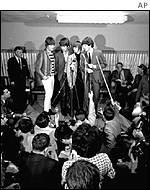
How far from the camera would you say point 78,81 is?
2020mm

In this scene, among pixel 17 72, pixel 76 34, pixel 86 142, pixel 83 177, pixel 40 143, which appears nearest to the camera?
pixel 83 177

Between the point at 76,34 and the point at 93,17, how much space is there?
7.2 inches

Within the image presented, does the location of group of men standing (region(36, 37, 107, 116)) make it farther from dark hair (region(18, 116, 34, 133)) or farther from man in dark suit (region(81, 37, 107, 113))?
dark hair (region(18, 116, 34, 133))

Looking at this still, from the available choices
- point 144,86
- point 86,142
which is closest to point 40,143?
point 86,142

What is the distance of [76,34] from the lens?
1.85 metres

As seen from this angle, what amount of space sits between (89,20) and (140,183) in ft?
3.16

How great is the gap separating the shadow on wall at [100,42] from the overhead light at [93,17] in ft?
0.37

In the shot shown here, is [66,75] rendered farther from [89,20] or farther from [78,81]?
[89,20]

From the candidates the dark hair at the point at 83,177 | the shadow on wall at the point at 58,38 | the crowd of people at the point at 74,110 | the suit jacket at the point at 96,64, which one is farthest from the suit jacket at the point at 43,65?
the dark hair at the point at 83,177

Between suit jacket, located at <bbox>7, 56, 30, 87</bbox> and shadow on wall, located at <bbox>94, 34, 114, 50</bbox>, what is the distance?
507mm

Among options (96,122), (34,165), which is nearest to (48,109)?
(96,122)

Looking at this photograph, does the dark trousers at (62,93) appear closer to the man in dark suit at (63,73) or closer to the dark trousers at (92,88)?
the man in dark suit at (63,73)

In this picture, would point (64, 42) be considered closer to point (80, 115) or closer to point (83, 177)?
point (80, 115)

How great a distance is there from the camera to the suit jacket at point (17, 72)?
2.02m
